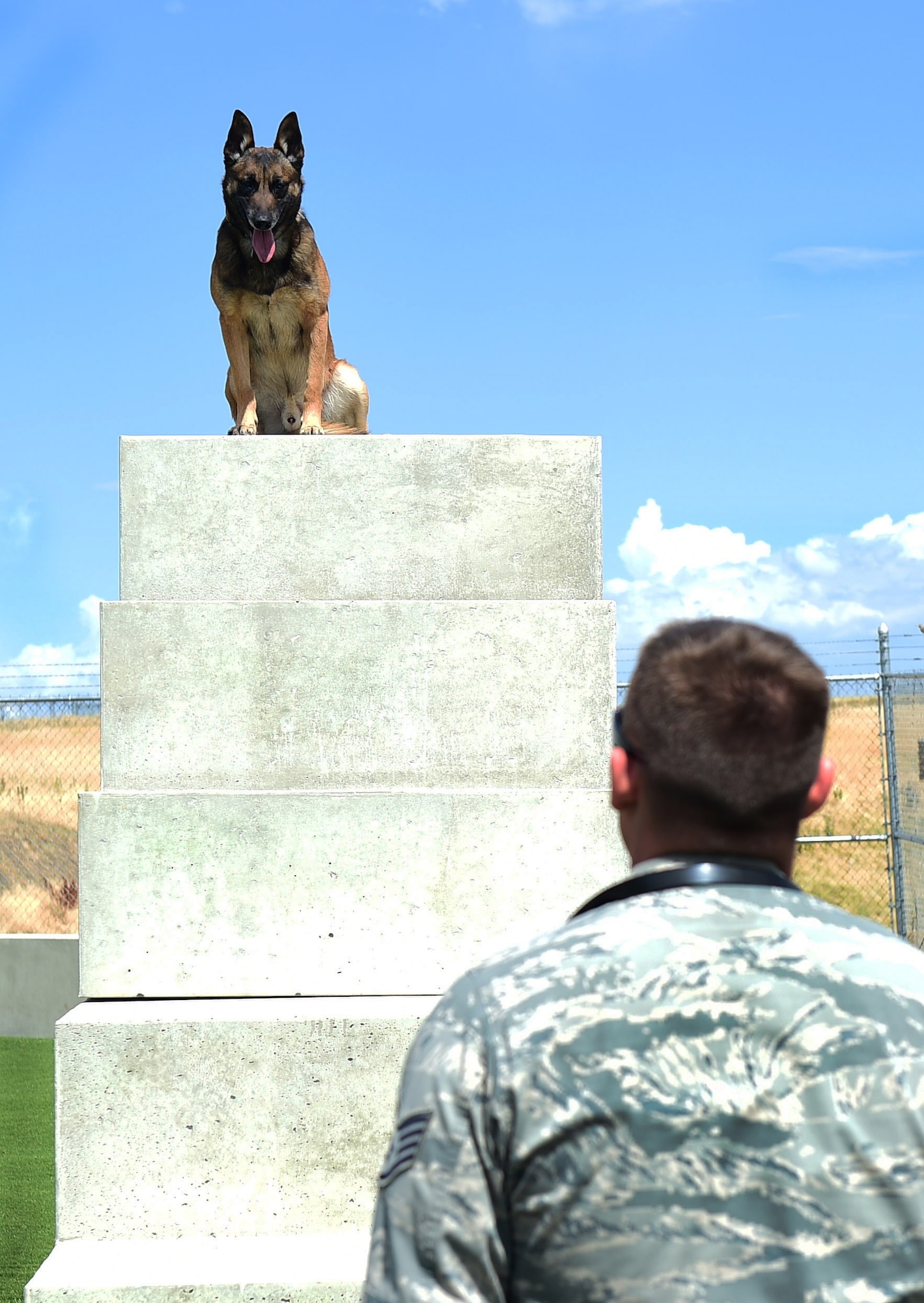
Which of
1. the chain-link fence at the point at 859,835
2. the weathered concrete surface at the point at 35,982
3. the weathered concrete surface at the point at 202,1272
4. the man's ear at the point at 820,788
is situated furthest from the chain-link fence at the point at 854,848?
the man's ear at the point at 820,788

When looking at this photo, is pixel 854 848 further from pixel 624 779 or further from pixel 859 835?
pixel 624 779

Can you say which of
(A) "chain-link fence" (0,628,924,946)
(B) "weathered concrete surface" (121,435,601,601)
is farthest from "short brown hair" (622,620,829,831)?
(A) "chain-link fence" (0,628,924,946)

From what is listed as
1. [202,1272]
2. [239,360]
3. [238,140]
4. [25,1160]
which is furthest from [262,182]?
[25,1160]

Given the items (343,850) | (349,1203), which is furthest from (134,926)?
(349,1203)

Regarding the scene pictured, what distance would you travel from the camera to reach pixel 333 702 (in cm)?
509

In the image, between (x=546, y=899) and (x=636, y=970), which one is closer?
(x=636, y=970)

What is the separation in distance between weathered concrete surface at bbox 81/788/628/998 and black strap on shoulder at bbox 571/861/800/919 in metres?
3.36

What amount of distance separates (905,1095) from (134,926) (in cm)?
376

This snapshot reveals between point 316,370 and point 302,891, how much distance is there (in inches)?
91.3

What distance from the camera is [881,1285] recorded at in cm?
144

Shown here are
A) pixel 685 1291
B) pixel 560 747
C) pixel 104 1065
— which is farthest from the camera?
pixel 560 747

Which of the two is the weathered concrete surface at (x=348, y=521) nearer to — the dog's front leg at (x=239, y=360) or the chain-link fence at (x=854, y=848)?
the dog's front leg at (x=239, y=360)

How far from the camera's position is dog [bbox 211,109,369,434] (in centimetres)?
568

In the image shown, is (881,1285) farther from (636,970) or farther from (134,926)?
(134,926)
